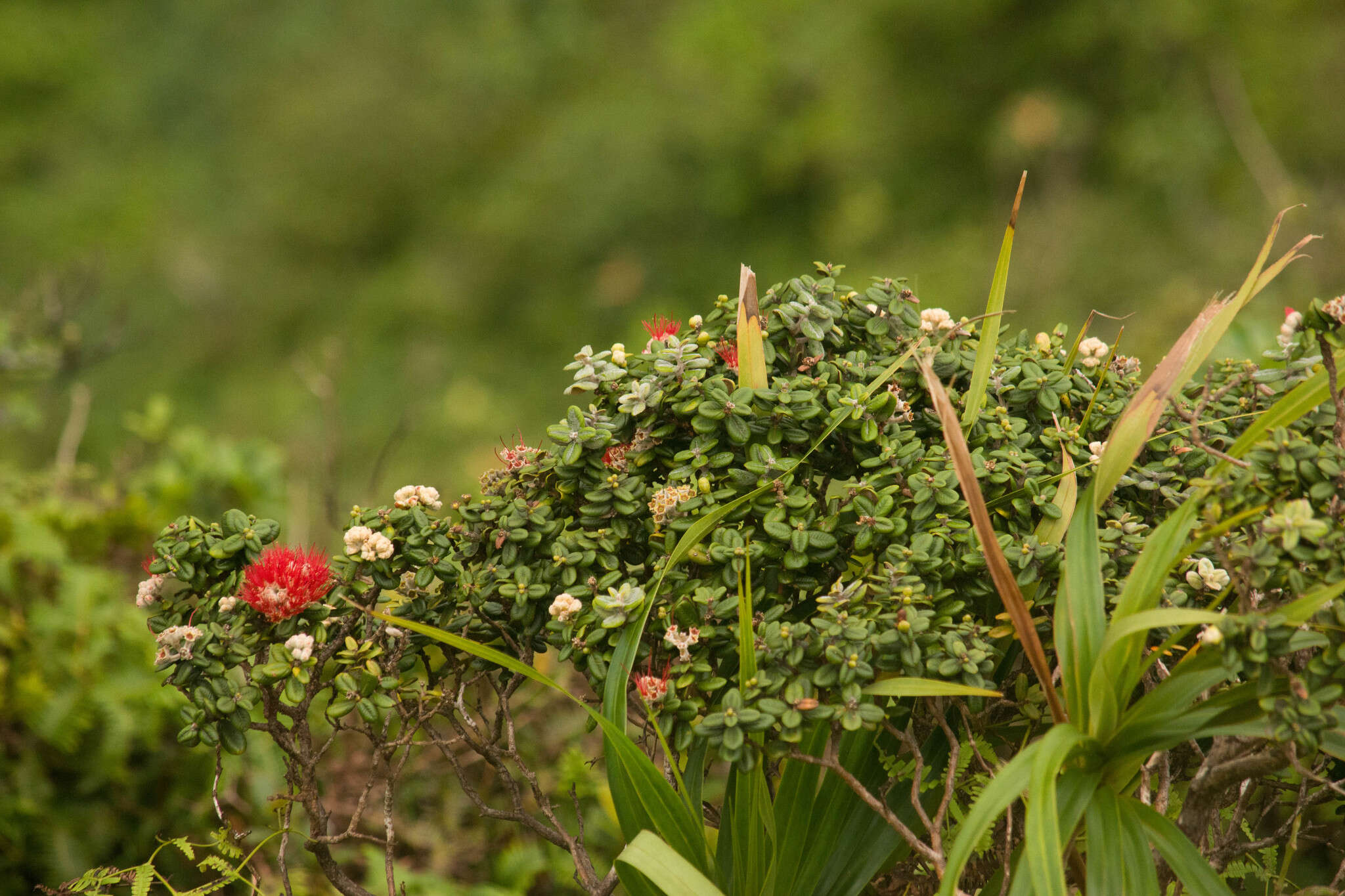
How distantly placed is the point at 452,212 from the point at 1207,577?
10.3m

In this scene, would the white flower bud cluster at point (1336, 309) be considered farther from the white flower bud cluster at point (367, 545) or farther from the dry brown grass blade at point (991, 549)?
the white flower bud cluster at point (367, 545)

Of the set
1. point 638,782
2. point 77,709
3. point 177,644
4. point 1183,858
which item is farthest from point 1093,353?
point 77,709

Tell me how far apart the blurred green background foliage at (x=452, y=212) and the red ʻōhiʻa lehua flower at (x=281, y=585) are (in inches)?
46.5

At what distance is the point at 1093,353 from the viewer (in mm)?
1871

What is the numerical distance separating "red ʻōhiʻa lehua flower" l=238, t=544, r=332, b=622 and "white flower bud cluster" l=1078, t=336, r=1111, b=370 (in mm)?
1419

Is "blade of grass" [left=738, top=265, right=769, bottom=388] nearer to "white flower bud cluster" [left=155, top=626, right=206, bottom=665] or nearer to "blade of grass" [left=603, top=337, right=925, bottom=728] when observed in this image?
"blade of grass" [left=603, top=337, right=925, bottom=728]

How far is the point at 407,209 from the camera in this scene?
1118cm

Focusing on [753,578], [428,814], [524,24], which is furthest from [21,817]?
[524,24]

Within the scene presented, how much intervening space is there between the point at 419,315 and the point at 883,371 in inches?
364

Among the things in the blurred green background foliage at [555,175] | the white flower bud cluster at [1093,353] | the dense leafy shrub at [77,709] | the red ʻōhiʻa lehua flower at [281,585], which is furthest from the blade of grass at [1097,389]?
the blurred green background foliage at [555,175]

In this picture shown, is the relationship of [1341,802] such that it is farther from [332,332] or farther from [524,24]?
[524,24]

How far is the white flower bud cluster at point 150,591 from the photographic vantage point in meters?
1.58

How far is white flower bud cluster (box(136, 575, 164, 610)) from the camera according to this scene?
5.20ft

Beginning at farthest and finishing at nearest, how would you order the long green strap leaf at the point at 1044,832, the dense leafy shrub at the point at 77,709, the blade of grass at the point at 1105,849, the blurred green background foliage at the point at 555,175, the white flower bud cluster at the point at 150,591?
1. the blurred green background foliage at the point at 555,175
2. the dense leafy shrub at the point at 77,709
3. the white flower bud cluster at the point at 150,591
4. the blade of grass at the point at 1105,849
5. the long green strap leaf at the point at 1044,832
